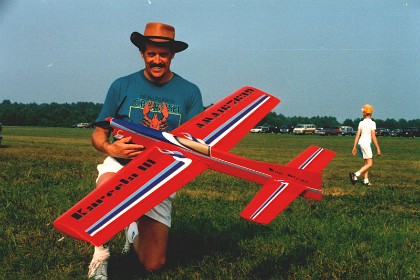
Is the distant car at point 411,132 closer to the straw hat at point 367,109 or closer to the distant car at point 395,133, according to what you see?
the distant car at point 395,133

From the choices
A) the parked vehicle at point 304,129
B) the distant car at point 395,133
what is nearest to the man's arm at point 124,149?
the parked vehicle at point 304,129

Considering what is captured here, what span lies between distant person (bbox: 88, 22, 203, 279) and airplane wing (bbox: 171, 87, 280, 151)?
0.30 meters

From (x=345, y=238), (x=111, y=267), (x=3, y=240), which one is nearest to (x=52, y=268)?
(x=111, y=267)

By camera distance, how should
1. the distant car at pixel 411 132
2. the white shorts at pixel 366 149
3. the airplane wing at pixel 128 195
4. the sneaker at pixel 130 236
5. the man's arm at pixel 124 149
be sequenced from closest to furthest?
the airplane wing at pixel 128 195, the man's arm at pixel 124 149, the sneaker at pixel 130 236, the white shorts at pixel 366 149, the distant car at pixel 411 132

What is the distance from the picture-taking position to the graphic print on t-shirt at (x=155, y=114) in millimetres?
Result: 4883

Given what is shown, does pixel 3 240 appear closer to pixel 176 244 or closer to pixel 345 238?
pixel 176 244

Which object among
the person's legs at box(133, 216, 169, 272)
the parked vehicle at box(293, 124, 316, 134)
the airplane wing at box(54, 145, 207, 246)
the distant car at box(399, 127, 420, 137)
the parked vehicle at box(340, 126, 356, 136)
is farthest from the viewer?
the parked vehicle at box(293, 124, 316, 134)

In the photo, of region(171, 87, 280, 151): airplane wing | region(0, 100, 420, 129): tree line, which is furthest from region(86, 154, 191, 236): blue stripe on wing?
region(0, 100, 420, 129): tree line

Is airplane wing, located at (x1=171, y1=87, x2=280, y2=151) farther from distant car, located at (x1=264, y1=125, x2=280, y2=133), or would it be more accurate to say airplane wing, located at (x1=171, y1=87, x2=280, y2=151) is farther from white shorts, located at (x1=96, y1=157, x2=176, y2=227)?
distant car, located at (x1=264, y1=125, x2=280, y2=133)

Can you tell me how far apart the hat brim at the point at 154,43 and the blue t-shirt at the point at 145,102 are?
376 mm

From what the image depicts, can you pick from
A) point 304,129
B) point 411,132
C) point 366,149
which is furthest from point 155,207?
point 304,129

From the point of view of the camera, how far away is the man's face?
483cm

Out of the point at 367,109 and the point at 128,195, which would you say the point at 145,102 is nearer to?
the point at 128,195

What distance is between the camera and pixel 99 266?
455cm
